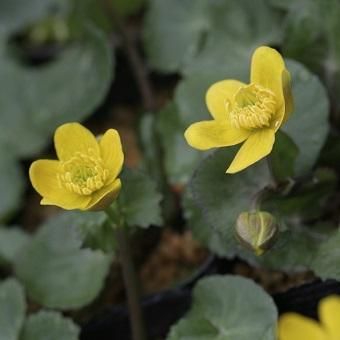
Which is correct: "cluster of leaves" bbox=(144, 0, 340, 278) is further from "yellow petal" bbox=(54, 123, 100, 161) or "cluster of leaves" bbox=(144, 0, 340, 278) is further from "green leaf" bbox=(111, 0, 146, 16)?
"green leaf" bbox=(111, 0, 146, 16)

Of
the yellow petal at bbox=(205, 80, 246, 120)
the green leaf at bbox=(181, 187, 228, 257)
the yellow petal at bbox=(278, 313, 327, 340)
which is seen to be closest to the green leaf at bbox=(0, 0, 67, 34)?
the green leaf at bbox=(181, 187, 228, 257)

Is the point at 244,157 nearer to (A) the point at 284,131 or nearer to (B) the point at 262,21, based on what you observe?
(A) the point at 284,131

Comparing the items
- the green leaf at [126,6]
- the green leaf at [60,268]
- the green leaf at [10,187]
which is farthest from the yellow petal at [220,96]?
the green leaf at [126,6]

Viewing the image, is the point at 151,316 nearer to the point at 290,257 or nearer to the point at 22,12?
the point at 290,257

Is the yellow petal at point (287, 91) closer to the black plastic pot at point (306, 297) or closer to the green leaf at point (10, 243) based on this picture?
the black plastic pot at point (306, 297)

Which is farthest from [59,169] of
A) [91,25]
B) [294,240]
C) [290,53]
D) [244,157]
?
[91,25]

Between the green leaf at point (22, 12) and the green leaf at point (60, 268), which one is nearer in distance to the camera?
the green leaf at point (60, 268)
